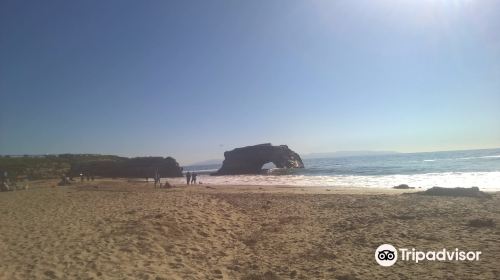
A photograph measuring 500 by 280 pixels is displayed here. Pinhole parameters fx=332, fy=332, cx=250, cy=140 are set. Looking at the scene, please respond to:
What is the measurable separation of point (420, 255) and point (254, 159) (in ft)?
235

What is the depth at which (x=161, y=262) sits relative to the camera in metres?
8.99

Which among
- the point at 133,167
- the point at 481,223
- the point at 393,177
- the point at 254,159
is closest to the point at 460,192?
the point at 481,223

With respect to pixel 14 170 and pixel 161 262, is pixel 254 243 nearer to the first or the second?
pixel 161 262

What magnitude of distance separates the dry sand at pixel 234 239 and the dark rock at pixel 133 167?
158ft

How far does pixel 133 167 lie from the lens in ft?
215

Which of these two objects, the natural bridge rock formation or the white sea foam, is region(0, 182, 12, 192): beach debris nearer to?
the white sea foam

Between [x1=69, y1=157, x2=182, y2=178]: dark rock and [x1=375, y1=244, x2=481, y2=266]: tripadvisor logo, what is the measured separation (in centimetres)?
5618

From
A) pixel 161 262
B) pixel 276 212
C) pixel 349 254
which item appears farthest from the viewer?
pixel 276 212

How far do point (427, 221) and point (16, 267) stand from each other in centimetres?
1316

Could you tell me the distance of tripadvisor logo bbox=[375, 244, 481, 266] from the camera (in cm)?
853

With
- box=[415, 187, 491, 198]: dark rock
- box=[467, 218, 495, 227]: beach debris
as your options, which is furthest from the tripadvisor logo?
box=[415, 187, 491, 198]: dark rock

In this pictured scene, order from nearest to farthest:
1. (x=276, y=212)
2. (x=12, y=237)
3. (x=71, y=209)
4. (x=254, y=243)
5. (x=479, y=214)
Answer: (x=12, y=237), (x=254, y=243), (x=479, y=214), (x=71, y=209), (x=276, y=212)

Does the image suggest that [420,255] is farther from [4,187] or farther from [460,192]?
[4,187]

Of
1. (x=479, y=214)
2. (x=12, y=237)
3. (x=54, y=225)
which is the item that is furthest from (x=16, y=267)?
(x=479, y=214)
